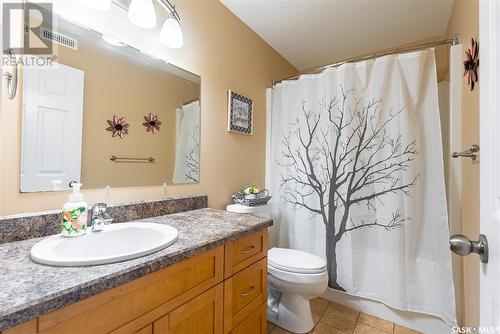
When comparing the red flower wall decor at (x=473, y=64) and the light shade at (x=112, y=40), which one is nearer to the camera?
the red flower wall decor at (x=473, y=64)

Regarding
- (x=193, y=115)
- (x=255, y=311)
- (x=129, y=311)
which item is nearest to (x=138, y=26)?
(x=193, y=115)

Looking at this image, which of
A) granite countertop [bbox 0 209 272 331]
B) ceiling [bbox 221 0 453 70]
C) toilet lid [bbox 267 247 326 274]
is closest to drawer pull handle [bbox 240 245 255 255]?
granite countertop [bbox 0 209 272 331]

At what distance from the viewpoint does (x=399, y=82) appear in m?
1.65

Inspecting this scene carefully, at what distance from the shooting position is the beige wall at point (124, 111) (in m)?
1.10

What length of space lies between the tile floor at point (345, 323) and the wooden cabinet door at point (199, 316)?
84 cm

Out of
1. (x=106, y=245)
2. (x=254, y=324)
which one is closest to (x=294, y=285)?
(x=254, y=324)

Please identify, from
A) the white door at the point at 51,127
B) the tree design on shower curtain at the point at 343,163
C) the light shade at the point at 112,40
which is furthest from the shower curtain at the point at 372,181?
the white door at the point at 51,127

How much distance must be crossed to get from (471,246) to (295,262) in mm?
1181

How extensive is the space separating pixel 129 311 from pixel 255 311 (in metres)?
0.73

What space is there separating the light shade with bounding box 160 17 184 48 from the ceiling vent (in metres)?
0.45

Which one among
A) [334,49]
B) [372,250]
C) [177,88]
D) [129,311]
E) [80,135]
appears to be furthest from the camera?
[334,49]

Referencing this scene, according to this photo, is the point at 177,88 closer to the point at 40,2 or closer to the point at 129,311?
the point at 40,2

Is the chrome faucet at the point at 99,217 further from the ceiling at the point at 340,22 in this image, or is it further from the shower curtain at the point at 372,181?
the ceiling at the point at 340,22

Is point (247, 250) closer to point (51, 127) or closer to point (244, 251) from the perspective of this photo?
point (244, 251)
